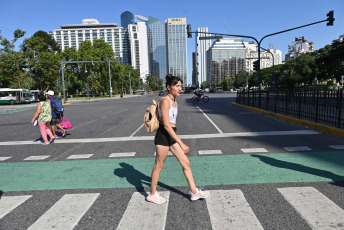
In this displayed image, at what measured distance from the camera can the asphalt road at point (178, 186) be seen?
3.01 m

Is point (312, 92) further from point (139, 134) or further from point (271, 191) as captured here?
point (271, 191)

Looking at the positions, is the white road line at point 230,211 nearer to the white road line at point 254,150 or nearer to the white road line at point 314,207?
the white road line at point 314,207

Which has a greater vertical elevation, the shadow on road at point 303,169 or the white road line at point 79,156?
the shadow on road at point 303,169

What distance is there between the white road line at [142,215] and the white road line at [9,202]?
5.03 feet

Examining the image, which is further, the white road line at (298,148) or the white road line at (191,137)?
the white road line at (191,137)

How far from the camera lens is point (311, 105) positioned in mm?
10367

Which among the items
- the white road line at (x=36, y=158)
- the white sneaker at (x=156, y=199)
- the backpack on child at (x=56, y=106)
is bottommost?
the white road line at (x=36, y=158)

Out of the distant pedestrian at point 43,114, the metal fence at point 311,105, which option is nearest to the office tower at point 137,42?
the metal fence at point 311,105

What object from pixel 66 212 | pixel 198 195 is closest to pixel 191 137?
pixel 198 195

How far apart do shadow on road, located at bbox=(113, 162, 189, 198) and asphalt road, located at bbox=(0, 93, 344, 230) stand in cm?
2

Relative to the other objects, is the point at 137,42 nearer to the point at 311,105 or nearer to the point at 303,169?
the point at 311,105

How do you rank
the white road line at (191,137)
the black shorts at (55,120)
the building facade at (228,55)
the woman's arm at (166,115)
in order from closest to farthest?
1. the woman's arm at (166,115)
2. the white road line at (191,137)
3. the black shorts at (55,120)
4. the building facade at (228,55)

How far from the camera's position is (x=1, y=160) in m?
6.14

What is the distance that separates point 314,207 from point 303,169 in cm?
166
